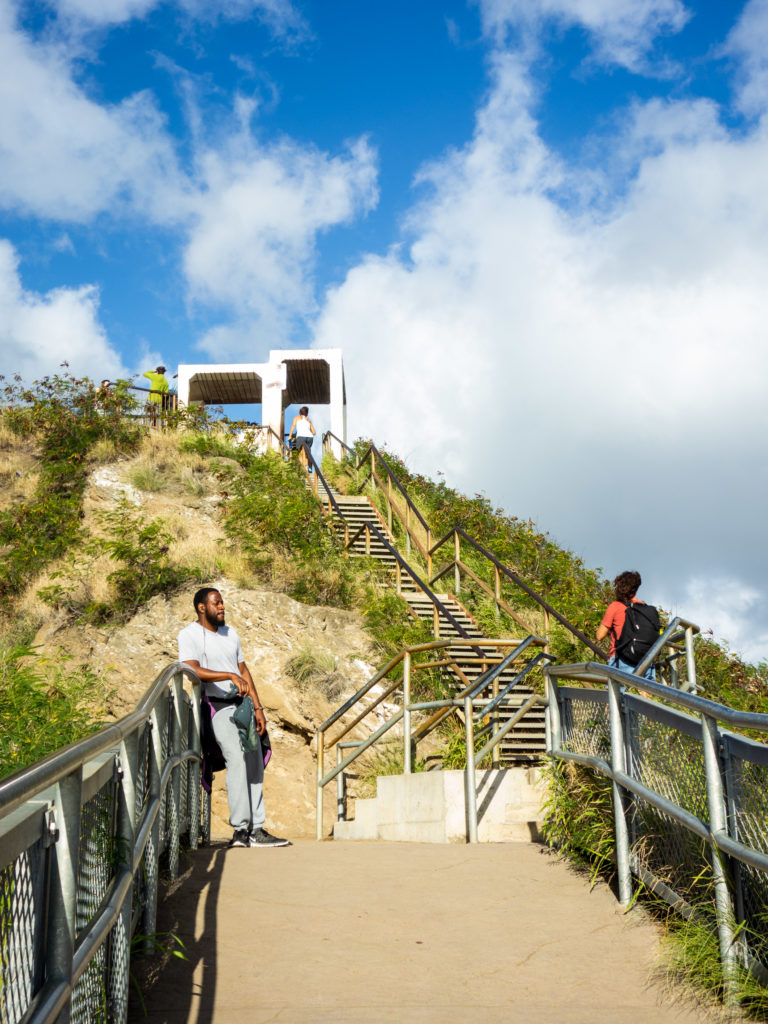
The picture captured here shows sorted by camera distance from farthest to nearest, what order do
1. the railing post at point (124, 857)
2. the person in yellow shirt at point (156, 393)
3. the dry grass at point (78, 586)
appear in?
the person in yellow shirt at point (156, 393), the dry grass at point (78, 586), the railing post at point (124, 857)

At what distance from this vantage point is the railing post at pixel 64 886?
2252mm

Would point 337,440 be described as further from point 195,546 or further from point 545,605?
point 545,605

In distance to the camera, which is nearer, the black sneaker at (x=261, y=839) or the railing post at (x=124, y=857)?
the railing post at (x=124, y=857)

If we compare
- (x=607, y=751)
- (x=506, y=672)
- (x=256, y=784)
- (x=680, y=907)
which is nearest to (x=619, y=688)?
(x=607, y=751)

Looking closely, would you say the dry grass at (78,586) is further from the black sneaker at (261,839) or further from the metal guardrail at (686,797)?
the metal guardrail at (686,797)

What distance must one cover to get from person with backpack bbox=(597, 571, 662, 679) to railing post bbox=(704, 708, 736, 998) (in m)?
5.08

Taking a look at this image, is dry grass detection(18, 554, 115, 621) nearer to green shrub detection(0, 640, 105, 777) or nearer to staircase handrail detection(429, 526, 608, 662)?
green shrub detection(0, 640, 105, 777)

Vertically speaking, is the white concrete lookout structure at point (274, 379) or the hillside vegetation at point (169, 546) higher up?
the white concrete lookout structure at point (274, 379)

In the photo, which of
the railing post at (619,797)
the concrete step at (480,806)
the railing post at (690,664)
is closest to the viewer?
the railing post at (619,797)

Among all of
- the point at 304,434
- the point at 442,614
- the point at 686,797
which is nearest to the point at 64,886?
the point at 686,797

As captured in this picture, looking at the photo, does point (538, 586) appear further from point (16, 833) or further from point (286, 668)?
point (16, 833)

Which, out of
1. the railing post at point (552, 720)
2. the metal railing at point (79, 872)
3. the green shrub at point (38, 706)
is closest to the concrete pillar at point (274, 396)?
the green shrub at point (38, 706)

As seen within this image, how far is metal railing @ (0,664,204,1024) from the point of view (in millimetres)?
1992

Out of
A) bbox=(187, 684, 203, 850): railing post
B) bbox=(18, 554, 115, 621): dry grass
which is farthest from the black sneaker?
bbox=(18, 554, 115, 621): dry grass
